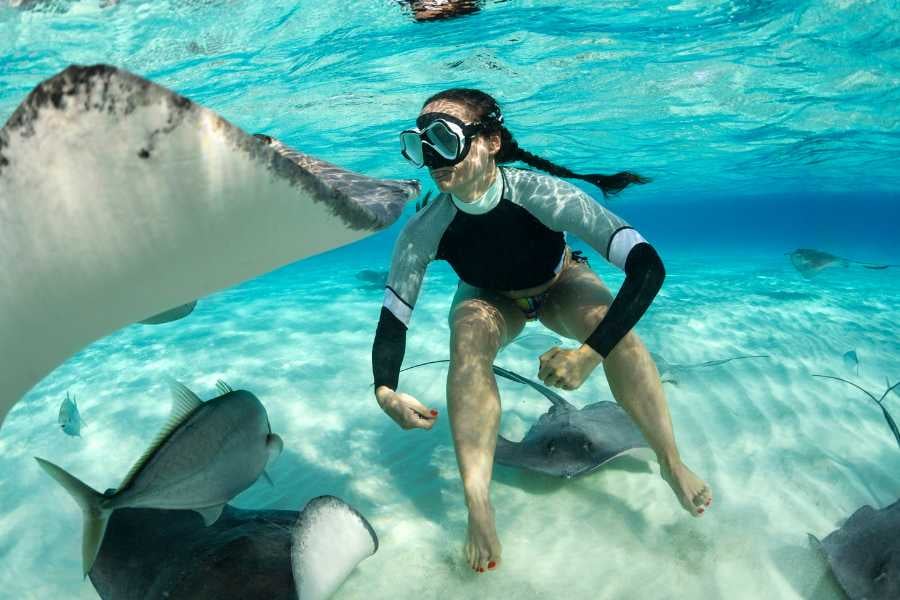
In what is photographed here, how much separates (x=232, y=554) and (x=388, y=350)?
155 centimetres

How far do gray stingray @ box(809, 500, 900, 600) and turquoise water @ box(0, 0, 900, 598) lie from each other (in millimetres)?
175

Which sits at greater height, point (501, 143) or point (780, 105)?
point (501, 143)

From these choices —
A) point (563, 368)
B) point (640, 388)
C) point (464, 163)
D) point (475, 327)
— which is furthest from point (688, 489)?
point (464, 163)

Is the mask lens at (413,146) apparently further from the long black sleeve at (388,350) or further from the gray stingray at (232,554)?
the gray stingray at (232,554)

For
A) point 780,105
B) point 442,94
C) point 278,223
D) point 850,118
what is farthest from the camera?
point 850,118

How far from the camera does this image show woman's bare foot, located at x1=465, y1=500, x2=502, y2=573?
9.57 feet

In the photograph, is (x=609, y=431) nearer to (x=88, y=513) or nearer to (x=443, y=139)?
(x=443, y=139)

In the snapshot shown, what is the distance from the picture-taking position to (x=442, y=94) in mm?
3516

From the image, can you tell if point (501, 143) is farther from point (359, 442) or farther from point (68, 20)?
point (68, 20)

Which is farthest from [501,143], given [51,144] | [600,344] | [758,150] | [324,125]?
[758,150]

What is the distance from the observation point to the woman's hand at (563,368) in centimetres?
287

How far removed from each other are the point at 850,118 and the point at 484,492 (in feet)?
66.0

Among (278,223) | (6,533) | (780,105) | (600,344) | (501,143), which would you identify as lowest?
(780,105)

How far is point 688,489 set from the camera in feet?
10.4
